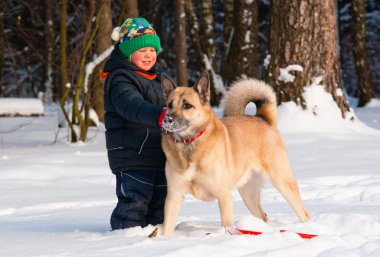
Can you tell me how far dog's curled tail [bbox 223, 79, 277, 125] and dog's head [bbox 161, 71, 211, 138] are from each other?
2.70 feet

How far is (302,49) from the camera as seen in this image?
27.8 feet

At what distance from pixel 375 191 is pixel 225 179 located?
2037mm

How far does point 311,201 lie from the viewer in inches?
209

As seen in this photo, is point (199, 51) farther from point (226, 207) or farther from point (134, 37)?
point (226, 207)

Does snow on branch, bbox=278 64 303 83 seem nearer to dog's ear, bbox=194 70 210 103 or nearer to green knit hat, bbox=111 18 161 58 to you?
green knit hat, bbox=111 18 161 58

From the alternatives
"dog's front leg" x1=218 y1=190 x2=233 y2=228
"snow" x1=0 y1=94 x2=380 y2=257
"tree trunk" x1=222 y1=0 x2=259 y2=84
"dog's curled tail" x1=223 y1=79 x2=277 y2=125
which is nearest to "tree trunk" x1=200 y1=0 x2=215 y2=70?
"tree trunk" x1=222 y1=0 x2=259 y2=84

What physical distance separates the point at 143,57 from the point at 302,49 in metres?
4.47

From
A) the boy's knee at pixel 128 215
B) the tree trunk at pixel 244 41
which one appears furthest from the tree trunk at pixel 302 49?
the tree trunk at pixel 244 41

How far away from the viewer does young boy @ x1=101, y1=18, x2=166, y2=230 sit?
4332 mm

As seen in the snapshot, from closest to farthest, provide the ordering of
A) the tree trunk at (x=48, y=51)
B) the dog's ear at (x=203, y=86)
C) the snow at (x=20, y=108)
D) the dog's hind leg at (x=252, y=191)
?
the dog's ear at (x=203, y=86), the dog's hind leg at (x=252, y=191), the snow at (x=20, y=108), the tree trunk at (x=48, y=51)

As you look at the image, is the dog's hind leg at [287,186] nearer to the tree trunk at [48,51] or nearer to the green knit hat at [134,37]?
the green knit hat at [134,37]

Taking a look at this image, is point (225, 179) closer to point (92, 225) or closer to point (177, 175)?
point (177, 175)

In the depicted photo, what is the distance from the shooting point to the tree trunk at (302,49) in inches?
332

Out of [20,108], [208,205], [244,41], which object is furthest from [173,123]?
[244,41]
